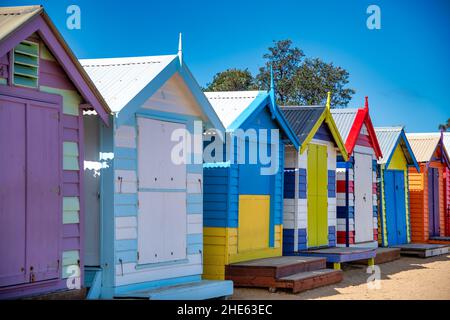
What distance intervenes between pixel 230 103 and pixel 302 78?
27.1m

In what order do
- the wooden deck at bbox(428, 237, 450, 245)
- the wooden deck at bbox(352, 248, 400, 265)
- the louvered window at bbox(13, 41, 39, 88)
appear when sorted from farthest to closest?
the wooden deck at bbox(428, 237, 450, 245) → the wooden deck at bbox(352, 248, 400, 265) → the louvered window at bbox(13, 41, 39, 88)

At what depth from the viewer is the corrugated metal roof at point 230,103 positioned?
13844mm

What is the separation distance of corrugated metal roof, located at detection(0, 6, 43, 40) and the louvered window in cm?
28

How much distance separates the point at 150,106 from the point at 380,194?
11804mm

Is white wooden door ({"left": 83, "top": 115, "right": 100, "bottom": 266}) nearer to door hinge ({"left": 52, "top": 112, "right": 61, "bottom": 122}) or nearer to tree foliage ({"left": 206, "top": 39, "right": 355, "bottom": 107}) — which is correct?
door hinge ({"left": 52, "top": 112, "right": 61, "bottom": 122})

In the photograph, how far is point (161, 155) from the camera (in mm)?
11344

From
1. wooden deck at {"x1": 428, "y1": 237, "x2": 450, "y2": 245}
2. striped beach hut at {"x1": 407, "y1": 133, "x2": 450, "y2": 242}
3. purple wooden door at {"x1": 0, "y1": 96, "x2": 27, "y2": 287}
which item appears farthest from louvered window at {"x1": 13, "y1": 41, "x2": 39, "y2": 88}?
wooden deck at {"x1": 428, "y1": 237, "x2": 450, "y2": 245}

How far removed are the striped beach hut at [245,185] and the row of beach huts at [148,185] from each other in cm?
3

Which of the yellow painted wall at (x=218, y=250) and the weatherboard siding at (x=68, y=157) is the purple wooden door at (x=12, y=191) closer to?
the weatherboard siding at (x=68, y=157)

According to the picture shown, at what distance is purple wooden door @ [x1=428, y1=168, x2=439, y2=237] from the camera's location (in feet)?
82.2

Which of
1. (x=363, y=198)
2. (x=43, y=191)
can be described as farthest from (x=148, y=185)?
(x=363, y=198)

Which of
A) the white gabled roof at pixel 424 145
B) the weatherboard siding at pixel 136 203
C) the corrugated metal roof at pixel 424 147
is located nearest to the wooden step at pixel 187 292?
the weatherboard siding at pixel 136 203

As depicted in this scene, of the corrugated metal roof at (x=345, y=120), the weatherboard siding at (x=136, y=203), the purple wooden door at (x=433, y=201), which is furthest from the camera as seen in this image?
the purple wooden door at (x=433, y=201)
